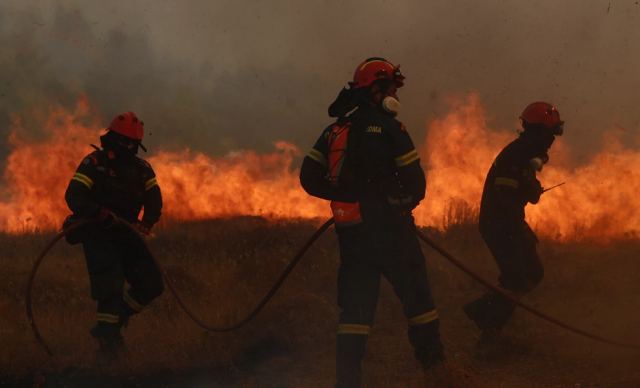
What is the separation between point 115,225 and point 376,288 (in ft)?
8.52

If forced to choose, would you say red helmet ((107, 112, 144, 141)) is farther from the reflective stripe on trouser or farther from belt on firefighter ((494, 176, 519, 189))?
belt on firefighter ((494, 176, 519, 189))

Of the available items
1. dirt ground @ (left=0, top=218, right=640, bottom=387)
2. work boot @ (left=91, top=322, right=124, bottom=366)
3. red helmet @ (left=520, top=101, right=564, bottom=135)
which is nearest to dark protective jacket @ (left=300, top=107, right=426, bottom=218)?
dirt ground @ (left=0, top=218, right=640, bottom=387)

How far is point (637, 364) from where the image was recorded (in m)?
5.66

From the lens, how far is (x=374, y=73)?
4.79m

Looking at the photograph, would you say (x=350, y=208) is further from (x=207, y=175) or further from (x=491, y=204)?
(x=207, y=175)

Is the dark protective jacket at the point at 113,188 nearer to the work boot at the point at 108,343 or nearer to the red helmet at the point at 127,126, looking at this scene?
the red helmet at the point at 127,126

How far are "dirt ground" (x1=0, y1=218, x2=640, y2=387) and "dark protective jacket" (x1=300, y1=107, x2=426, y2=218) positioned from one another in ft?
4.15

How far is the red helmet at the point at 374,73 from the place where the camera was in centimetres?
479

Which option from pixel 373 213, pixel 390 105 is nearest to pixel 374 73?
pixel 390 105

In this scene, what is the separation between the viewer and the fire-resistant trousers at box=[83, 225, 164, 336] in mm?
6074

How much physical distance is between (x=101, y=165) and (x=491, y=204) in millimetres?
3489

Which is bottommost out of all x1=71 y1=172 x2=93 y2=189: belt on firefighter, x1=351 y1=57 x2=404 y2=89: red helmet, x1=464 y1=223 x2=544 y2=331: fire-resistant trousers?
x1=464 y1=223 x2=544 y2=331: fire-resistant trousers

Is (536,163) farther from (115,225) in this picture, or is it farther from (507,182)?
(115,225)

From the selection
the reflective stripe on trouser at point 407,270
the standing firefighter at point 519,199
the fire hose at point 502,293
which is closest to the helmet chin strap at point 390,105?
the reflective stripe on trouser at point 407,270
